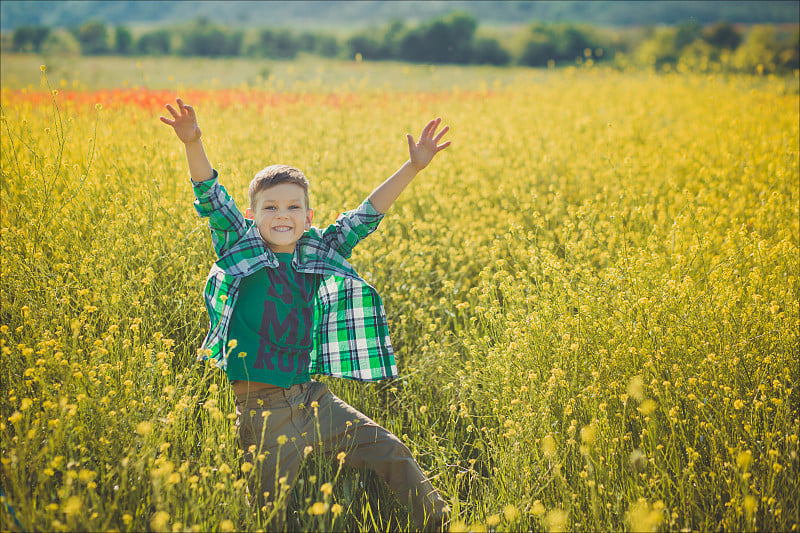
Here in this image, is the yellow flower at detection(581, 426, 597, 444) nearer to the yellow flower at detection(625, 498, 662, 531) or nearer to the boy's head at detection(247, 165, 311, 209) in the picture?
the yellow flower at detection(625, 498, 662, 531)

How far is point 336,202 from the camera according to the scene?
4234mm

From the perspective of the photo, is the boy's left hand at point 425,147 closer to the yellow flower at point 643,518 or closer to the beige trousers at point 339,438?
the beige trousers at point 339,438

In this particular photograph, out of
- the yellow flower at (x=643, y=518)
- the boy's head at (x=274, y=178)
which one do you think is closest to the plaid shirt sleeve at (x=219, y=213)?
the boy's head at (x=274, y=178)

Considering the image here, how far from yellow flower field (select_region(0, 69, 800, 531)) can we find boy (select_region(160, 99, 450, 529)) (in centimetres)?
15

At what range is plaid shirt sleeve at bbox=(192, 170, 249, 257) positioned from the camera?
7.30 feet

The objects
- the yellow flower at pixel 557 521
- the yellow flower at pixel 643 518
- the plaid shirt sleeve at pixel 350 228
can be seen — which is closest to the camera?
the yellow flower at pixel 643 518

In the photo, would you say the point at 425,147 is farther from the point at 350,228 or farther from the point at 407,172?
the point at 350,228

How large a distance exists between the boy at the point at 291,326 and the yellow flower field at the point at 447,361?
0.48 feet

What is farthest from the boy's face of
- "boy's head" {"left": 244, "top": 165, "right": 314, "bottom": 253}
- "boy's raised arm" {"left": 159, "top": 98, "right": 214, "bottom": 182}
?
"boy's raised arm" {"left": 159, "top": 98, "right": 214, "bottom": 182}

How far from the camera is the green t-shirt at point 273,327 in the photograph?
7.16 feet

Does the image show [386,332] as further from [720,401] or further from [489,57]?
[489,57]

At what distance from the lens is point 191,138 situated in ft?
7.28

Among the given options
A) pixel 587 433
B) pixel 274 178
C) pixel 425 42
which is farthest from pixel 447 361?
pixel 425 42

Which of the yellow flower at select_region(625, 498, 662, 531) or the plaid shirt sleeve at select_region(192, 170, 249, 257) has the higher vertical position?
the plaid shirt sleeve at select_region(192, 170, 249, 257)
